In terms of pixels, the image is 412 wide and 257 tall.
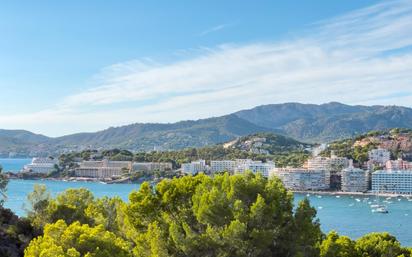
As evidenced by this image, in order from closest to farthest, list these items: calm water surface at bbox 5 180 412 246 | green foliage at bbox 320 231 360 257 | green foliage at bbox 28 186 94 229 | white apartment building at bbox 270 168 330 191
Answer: green foliage at bbox 320 231 360 257 < green foliage at bbox 28 186 94 229 < calm water surface at bbox 5 180 412 246 < white apartment building at bbox 270 168 330 191

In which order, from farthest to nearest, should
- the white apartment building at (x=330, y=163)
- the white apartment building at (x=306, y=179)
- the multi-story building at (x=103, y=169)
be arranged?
the multi-story building at (x=103, y=169) < the white apartment building at (x=330, y=163) < the white apartment building at (x=306, y=179)

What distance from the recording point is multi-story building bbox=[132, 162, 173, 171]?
93.6 metres

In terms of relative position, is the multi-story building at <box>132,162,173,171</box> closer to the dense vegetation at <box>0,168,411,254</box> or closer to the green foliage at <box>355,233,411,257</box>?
the green foliage at <box>355,233,411,257</box>

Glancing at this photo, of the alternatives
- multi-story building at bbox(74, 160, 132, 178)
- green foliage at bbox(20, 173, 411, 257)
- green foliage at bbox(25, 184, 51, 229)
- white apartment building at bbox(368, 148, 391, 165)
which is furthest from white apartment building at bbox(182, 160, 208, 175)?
green foliage at bbox(20, 173, 411, 257)

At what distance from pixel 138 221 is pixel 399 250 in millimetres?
6656

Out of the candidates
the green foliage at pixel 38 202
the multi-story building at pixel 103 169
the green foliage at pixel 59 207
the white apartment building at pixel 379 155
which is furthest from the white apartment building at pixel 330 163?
the green foliage at pixel 38 202

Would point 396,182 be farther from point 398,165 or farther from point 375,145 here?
point 375,145

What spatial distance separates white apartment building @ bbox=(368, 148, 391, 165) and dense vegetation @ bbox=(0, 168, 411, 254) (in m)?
78.1

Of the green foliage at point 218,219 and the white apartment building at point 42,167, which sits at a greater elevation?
the green foliage at point 218,219

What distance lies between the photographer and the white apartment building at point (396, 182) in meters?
70.9

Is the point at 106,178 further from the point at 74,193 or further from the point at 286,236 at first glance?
the point at 286,236

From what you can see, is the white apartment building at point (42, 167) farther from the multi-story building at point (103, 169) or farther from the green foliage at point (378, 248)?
the green foliage at point (378, 248)

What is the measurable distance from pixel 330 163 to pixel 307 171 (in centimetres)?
729

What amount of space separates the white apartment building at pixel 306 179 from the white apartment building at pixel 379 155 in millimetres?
11674
